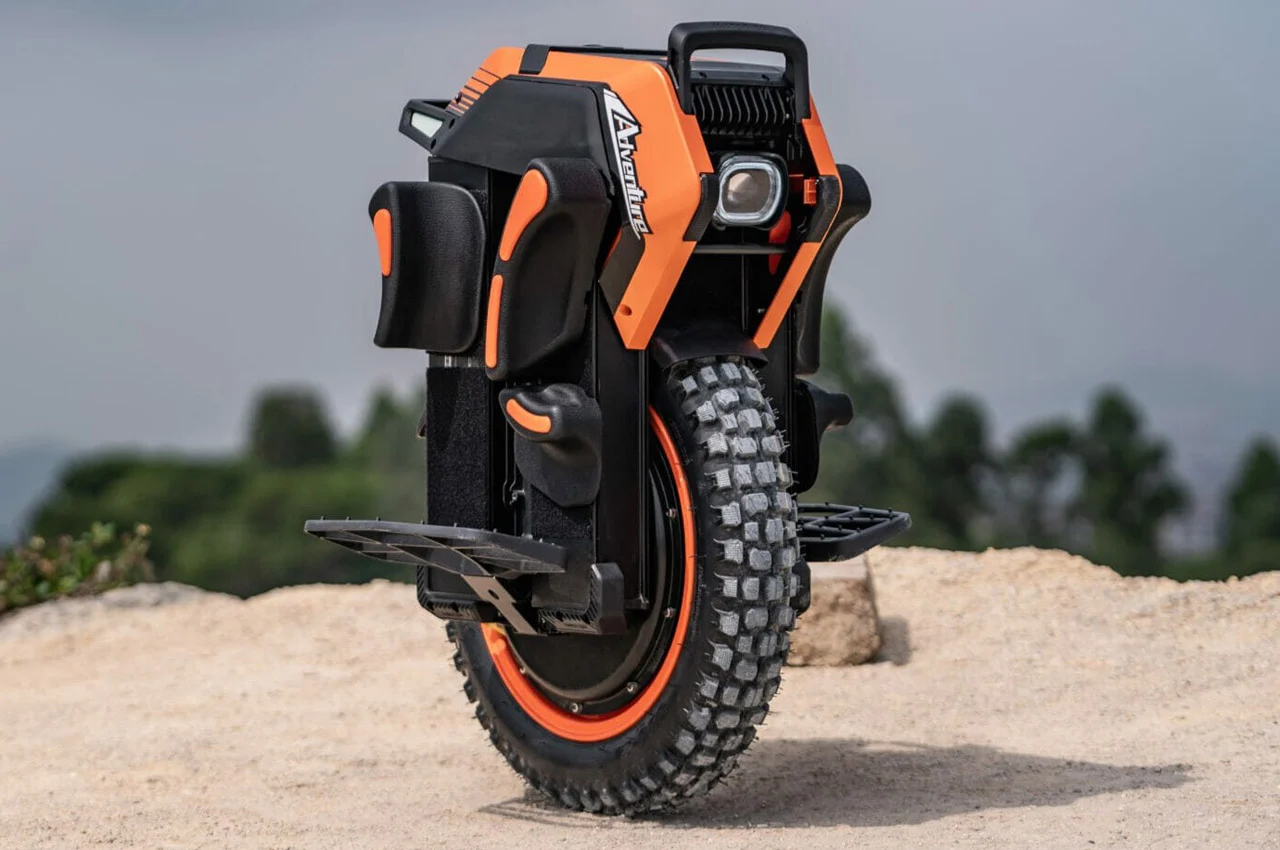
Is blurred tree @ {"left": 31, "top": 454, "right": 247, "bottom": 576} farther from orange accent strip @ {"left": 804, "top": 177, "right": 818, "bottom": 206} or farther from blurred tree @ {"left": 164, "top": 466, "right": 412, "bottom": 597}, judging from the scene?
orange accent strip @ {"left": 804, "top": 177, "right": 818, "bottom": 206}

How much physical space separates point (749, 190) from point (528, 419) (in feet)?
3.35

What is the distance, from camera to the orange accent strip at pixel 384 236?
6.39 metres

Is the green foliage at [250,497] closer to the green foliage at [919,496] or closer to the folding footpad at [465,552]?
the green foliage at [919,496]

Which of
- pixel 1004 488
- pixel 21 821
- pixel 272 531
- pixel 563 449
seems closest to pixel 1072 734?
pixel 563 449

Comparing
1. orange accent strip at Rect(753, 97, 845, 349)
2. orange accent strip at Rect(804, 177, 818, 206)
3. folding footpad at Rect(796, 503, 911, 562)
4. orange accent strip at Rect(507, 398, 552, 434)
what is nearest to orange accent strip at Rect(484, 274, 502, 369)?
orange accent strip at Rect(507, 398, 552, 434)

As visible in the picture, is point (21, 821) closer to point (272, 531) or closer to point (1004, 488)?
point (1004, 488)

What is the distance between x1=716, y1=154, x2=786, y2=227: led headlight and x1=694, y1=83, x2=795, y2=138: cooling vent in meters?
0.11

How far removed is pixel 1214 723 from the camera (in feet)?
24.1

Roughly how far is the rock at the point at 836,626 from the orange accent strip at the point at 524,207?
3.06m

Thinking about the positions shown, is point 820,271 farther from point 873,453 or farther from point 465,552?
point 873,453

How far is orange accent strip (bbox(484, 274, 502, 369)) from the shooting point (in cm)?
602

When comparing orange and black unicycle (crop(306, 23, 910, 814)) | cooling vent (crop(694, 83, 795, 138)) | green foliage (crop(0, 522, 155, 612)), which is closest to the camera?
orange and black unicycle (crop(306, 23, 910, 814))

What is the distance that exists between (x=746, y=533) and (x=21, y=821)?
2.88 m

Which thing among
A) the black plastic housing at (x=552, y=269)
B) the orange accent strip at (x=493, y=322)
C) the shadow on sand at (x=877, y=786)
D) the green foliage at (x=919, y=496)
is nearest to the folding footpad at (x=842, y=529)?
the shadow on sand at (x=877, y=786)
